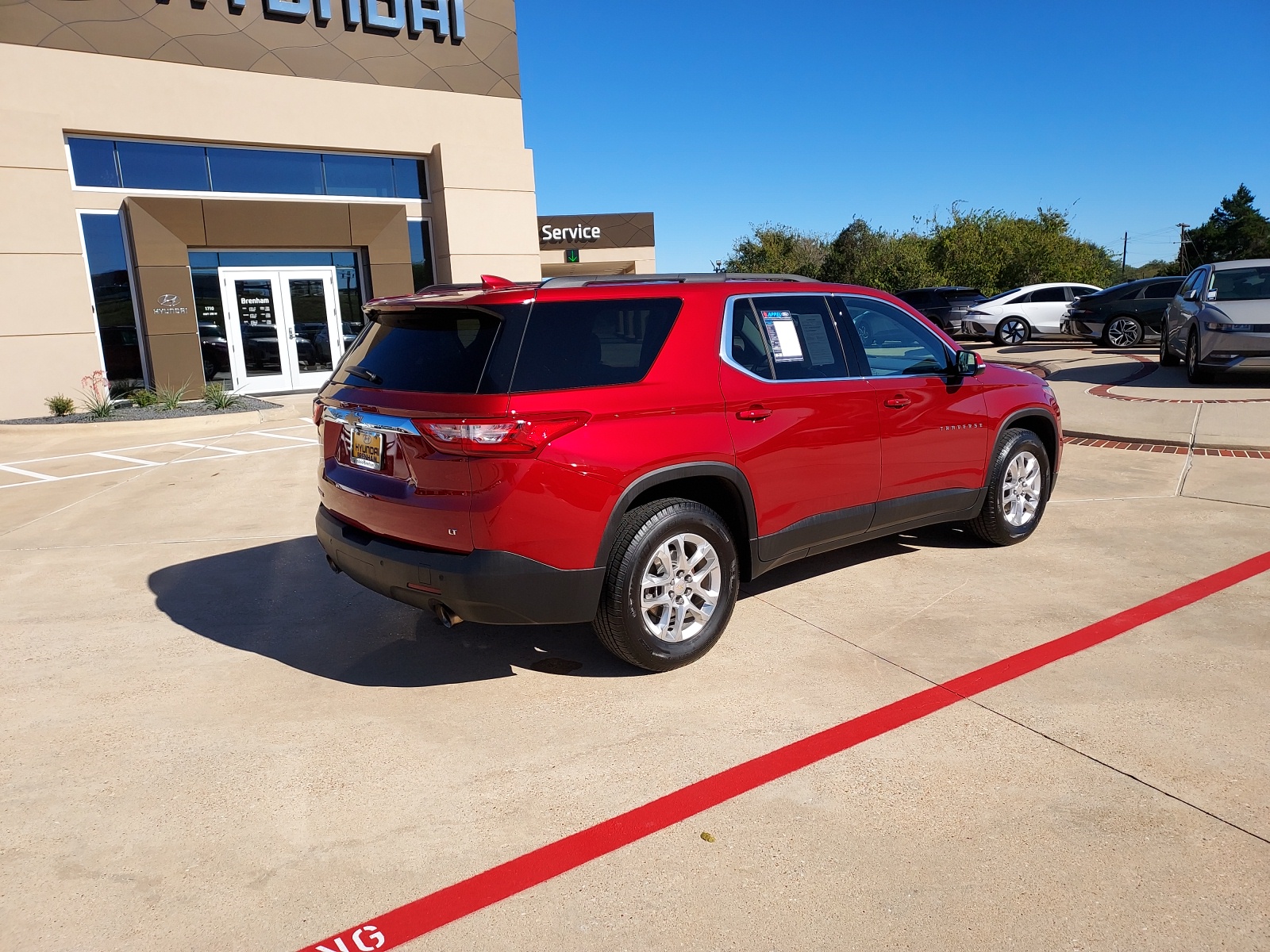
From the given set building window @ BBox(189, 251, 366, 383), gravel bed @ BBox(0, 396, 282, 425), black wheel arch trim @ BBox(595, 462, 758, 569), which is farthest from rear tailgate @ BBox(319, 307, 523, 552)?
building window @ BBox(189, 251, 366, 383)

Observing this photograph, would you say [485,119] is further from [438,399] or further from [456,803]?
[456,803]

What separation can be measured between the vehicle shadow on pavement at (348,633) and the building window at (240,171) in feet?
41.7

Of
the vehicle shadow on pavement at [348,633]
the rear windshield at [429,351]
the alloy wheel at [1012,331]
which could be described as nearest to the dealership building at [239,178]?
the alloy wheel at [1012,331]

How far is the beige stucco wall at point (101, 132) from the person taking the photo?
1452 centimetres

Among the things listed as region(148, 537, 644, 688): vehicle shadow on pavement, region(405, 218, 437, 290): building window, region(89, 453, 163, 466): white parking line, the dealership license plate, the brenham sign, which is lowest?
region(148, 537, 644, 688): vehicle shadow on pavement

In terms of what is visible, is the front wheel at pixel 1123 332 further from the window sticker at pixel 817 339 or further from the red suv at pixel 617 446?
the window sticker at pixel 817 339

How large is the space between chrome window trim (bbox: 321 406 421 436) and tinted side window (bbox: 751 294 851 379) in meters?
1.83

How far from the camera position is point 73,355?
15.2 m

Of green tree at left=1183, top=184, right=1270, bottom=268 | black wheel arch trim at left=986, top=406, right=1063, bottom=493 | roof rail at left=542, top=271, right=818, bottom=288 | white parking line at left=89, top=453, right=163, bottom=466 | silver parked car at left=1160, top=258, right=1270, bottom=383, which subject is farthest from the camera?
green tree at left=1183, top=184, right=1270, bottom=268

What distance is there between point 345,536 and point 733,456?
1.84 meters

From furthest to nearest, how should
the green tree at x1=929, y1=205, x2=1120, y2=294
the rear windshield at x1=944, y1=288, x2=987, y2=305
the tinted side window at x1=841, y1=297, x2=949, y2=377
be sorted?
the green tree at x1=929, y1=205, x2=1120, y2=294
the rear windshield at x1=944, y1=288, x2=987, y2=305
the tinted side window at x1=841, y1=297, x2=949, y2=377

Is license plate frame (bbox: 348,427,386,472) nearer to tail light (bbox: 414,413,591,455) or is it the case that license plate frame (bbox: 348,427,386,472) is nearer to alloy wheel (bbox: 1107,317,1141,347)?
tail light (bbox: 414,413,591,455)

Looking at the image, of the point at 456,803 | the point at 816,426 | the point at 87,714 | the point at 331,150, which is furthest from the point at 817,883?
the point at 331,150

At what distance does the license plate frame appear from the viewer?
3928mm
